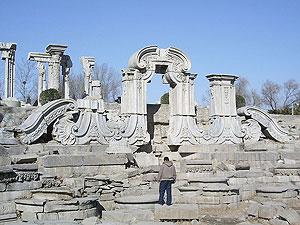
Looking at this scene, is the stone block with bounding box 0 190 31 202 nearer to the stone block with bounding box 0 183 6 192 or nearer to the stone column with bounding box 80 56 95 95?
the stone block with bounding box 0 183 6 192

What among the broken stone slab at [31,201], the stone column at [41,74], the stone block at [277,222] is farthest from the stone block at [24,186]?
the stone column at [41,74]

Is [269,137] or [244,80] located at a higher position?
[244,80]

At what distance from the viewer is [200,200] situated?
32.2ft

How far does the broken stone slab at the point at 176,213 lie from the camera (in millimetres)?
8367

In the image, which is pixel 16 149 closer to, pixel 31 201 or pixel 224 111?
pixel 31 201

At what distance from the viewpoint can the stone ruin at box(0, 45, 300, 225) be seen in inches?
336

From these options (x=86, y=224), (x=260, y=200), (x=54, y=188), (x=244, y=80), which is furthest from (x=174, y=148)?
(x=244, y=80)

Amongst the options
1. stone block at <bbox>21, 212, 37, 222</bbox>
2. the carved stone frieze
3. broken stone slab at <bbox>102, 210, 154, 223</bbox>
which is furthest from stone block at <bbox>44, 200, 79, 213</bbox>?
the carved stone frieze

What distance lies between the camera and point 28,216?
8312 mm

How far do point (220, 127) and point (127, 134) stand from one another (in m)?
3.63

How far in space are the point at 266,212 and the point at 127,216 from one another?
9.37 ft

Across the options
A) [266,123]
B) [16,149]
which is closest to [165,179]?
[16,149]

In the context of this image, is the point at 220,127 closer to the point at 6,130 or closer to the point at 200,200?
the point at 200,200

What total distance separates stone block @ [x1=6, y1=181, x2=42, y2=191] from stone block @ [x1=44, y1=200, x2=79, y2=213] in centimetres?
98
